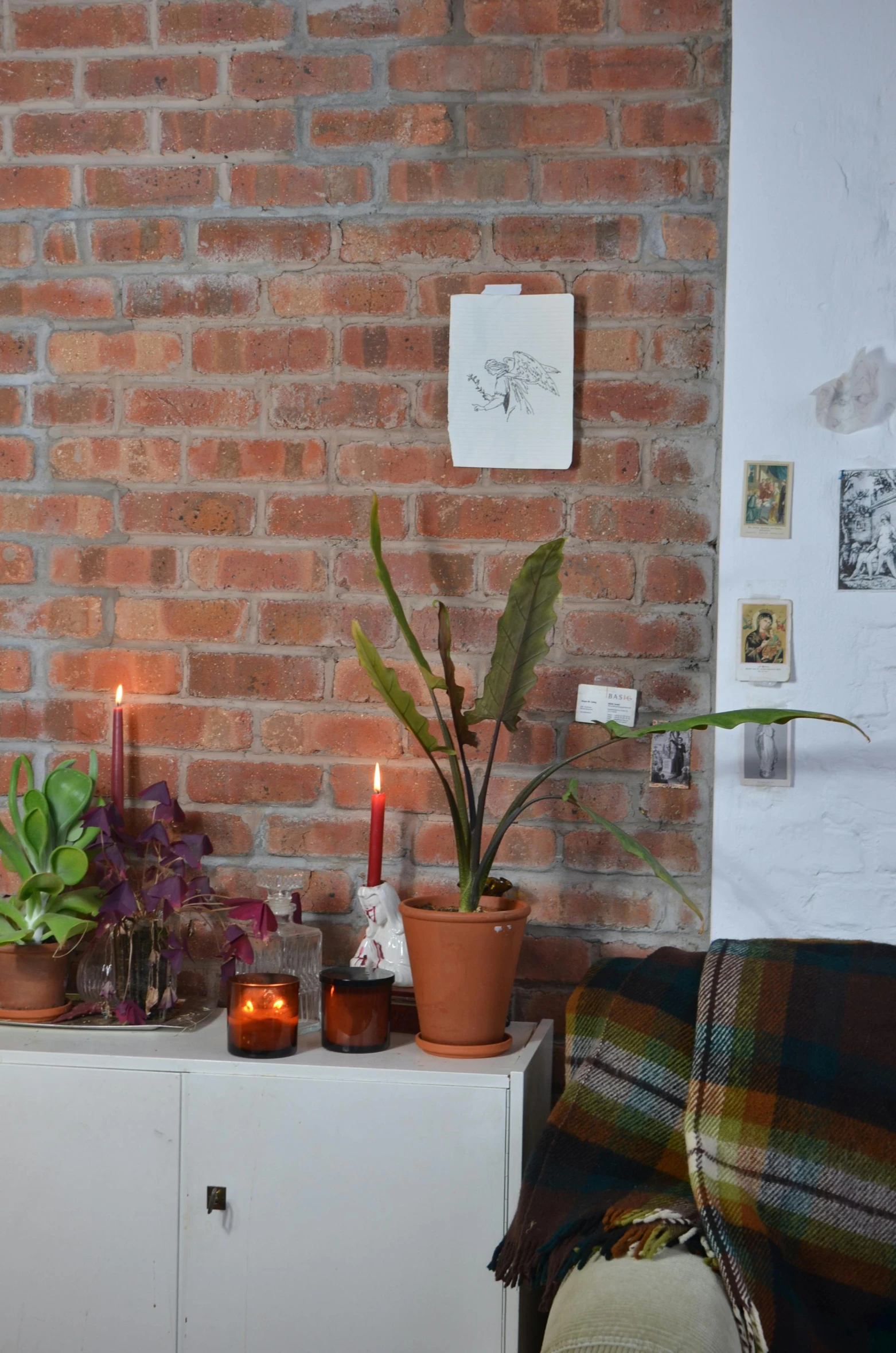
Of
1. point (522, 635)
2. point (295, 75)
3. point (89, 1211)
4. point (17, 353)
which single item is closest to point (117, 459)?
point (17, 353)

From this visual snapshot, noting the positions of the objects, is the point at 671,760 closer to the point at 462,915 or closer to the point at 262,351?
the point at 462,915

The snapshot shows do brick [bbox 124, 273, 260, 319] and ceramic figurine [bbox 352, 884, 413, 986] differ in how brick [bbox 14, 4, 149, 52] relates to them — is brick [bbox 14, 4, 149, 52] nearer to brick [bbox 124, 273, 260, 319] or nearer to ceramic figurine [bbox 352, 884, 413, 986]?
brick [bbox 124, 273, 260, 319]

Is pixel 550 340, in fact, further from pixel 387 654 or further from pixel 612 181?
pixel 387 654

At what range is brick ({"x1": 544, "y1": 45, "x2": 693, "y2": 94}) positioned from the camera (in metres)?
1.78

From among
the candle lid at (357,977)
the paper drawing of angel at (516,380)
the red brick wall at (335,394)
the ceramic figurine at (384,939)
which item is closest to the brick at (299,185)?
the red brick wall at (335,394)

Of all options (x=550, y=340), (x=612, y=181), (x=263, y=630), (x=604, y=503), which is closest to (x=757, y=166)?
(x=612, y=181)

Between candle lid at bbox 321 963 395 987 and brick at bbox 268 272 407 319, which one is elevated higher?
brick at bbox 268 272 407 319

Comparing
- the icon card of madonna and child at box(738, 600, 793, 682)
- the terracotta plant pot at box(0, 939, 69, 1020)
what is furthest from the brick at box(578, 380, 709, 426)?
the terracotta plant pot at box(0, 939, 69, 1020)

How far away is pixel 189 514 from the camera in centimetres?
190

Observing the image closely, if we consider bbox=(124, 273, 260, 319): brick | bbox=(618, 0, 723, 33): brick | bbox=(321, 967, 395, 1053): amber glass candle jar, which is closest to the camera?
bbox=(321, 967, 395, 1053): amber glass candle jar

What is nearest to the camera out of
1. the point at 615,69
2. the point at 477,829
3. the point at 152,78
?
→ the point at 477,829

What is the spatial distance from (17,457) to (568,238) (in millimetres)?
1001

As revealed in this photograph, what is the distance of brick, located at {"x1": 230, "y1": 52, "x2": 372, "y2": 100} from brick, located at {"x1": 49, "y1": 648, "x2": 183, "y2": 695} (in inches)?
37.5

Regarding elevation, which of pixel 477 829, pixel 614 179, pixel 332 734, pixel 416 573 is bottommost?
pixel 477 829
